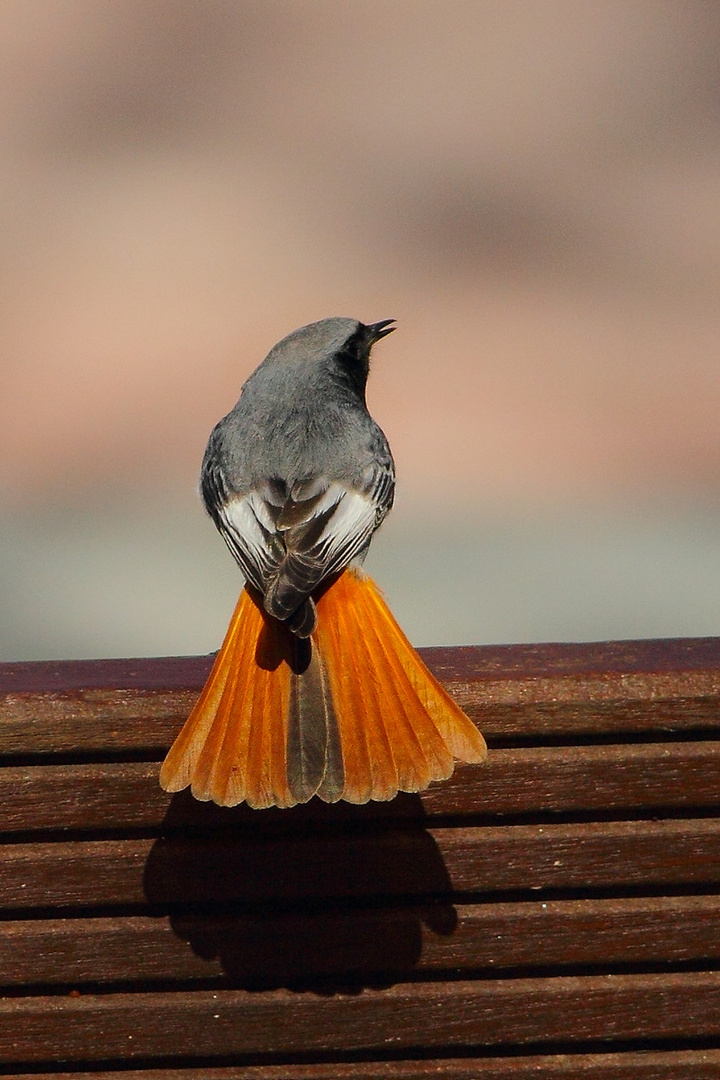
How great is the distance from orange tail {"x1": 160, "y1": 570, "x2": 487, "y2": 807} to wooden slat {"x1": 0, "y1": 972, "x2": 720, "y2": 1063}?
0.36 metres

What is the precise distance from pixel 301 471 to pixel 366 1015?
1.37 m

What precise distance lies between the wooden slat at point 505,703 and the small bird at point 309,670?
80 mm

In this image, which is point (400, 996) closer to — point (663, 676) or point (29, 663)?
point (663, 676)

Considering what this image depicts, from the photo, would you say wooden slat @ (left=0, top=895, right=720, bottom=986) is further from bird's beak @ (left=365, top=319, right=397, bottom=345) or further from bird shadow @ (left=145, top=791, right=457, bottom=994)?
bird's beak @ (left=365, top=319, right=397, bottom=345)

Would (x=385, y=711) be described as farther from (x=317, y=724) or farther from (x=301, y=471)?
(x=301, y=471)

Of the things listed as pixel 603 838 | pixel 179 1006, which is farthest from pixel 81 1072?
pixel 603 838

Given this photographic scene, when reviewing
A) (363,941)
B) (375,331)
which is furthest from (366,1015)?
(375,331)

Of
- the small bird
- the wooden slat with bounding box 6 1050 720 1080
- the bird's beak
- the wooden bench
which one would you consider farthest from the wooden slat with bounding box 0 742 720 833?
the bird's beak

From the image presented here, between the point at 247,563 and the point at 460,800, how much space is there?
0.78 metres

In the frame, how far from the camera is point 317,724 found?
1.98m

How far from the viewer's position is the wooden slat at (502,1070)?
199cm

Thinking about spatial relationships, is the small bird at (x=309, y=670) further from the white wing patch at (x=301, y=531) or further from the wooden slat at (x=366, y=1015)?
the wooden slat at (x=366, y=1015)

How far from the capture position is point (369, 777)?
1882mm

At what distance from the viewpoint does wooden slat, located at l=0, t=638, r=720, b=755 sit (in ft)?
6.29
